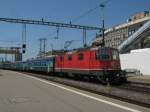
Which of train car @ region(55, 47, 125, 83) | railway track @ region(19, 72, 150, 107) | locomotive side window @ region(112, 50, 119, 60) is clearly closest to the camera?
railway track @ region(19, 72, 150, 107)

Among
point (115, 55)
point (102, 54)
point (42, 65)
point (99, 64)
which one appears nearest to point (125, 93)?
point (99, 64)

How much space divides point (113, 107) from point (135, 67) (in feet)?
124

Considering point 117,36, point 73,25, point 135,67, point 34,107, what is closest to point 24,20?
point 73,25

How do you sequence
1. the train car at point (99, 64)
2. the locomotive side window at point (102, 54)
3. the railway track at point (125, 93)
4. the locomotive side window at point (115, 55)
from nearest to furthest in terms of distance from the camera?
the railway track at point (125, 93) < the train car at point (99, 64) < the locomotive side window at point (102, 54) < the locomotive side window at point (115, 55)

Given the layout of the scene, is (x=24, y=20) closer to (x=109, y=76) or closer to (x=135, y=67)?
(x=135, y=67)

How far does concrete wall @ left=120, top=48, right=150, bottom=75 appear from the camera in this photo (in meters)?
46.4

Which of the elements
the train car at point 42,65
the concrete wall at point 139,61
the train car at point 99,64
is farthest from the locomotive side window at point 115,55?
the concrete wall at point 139,61

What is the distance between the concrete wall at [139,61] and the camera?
46375mm

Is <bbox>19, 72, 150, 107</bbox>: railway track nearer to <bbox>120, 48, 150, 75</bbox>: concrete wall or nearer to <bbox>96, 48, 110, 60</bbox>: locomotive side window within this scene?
<bbox>96, 48, 110, 60</bbox>: locomotive side window

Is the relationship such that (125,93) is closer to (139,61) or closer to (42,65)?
(139,61)

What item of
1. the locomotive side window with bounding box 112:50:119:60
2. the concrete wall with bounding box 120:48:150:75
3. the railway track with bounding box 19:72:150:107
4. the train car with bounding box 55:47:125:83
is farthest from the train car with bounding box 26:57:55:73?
the railway track with bounding box 19:72:150:107

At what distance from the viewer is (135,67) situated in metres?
50.0

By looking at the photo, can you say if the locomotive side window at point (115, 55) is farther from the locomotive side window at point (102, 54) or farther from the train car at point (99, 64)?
the locomotive side window at point (102, 54)

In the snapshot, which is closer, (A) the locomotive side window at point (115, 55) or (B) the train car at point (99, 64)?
(B) the train car at point (99, 64)
